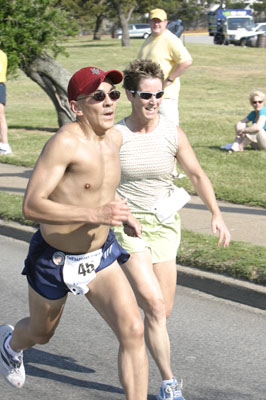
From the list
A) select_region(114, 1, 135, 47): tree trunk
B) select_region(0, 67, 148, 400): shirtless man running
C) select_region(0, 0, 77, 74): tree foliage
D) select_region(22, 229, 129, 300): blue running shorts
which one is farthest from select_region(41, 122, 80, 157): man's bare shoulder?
select_region(114, 1, 135, 47): tree trunk

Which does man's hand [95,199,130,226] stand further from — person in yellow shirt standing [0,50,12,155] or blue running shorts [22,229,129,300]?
person in yellow shirt standing [0,50,12,155]

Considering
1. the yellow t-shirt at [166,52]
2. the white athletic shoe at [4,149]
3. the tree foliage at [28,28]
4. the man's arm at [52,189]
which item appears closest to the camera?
the man's arm at [52,189]

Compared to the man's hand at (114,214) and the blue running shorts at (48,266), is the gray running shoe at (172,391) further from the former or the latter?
the man's hand at (114,214)

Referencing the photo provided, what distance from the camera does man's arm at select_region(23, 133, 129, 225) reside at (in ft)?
13.4

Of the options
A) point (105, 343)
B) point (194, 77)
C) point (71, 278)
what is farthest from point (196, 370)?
point (194, 77)

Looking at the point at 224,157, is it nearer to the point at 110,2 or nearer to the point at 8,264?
the point at 8,264

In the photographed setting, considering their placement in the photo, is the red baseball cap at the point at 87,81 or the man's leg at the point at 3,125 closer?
the red baseball cap at the point at 87,81

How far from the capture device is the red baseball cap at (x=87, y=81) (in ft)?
14.0

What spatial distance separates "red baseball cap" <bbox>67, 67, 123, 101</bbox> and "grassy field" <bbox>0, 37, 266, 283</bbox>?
3.17m

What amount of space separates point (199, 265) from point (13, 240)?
288cm

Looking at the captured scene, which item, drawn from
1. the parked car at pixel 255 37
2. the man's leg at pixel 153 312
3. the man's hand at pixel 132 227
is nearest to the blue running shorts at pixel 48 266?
the man's hand at pixel 132 227

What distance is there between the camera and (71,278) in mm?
4418

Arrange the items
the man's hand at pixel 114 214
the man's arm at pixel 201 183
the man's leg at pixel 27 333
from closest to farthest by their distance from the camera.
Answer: the man's hand at pixel 114 214 → the man's leg at pixel 27 333 → the man's arm at pixel 201 183

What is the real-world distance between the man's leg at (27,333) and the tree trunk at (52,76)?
12.2 m
